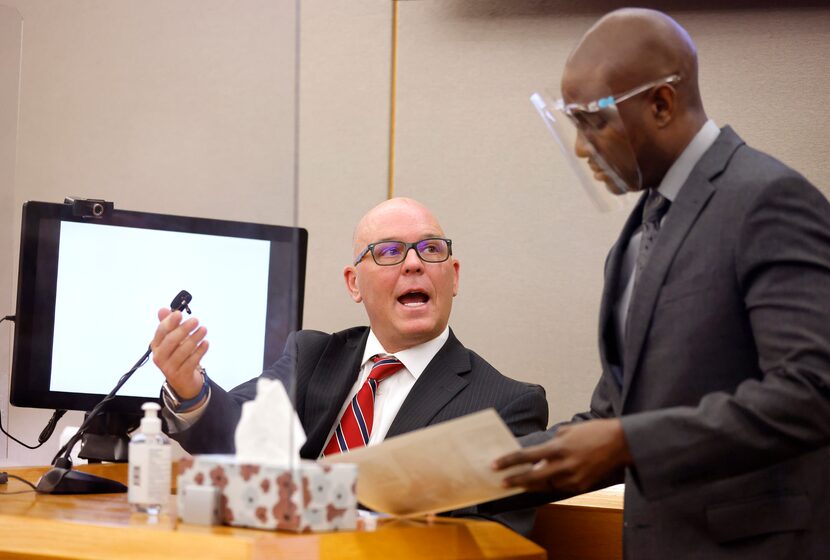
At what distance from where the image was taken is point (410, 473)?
1.37 meters

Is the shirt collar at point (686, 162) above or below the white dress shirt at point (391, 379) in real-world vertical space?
above

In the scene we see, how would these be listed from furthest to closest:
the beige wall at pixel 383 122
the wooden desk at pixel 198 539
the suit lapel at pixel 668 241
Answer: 1. the beige wall at pixel 383 122
2. the suit lapel at pixel 668 241
3. the wooden desk at pixel 198 539

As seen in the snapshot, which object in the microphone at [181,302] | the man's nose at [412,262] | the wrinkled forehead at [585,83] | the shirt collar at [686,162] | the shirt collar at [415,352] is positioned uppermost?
the wrinkled forehead at [585,83]

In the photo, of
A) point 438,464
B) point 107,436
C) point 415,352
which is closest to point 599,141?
point 438,464

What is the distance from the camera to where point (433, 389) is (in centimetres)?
215

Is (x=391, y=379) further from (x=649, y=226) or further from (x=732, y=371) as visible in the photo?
(x=732, y=371)

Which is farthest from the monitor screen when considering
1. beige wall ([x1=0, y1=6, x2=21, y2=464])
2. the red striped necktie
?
the red striped necktie

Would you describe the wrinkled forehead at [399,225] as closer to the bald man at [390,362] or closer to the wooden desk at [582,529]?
the bald man at [390,362]

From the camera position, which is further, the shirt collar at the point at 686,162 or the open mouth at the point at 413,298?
the open mouth at the point at 413,298

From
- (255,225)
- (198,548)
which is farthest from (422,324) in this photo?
(198,548)

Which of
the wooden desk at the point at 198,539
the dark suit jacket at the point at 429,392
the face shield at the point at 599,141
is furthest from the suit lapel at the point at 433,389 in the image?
the face shield at the point at 599,141

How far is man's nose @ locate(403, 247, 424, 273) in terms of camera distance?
2.36m

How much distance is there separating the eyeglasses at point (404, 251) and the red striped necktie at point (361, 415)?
0.79ft

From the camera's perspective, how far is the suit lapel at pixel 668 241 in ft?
4.59
